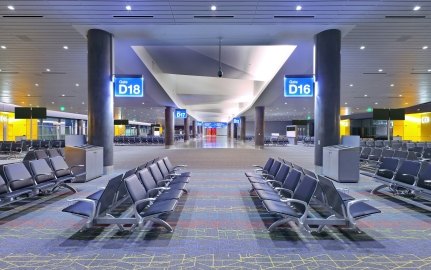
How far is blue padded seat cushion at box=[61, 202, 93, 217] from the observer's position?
169 inches

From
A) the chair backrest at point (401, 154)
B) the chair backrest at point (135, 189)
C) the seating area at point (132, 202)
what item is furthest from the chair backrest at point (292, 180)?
the chair backrest at point (401, 154)

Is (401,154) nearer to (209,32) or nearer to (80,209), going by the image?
(209,32)

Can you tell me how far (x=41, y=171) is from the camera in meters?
6.79

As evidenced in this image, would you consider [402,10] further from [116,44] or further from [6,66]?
[6,66]

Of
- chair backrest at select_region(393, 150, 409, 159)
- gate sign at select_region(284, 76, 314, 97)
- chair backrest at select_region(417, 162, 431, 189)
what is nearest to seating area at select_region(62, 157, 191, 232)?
chair backrest at select_region(417, 162, 431, 189)

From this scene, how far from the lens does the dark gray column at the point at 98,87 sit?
404 inches

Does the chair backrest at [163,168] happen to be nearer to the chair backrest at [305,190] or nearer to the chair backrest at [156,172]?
the chair backrest at [156,172]

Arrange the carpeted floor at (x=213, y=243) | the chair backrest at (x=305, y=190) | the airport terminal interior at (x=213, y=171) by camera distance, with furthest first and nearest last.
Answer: the chair backrest at (x=305, y=190), the airport terminal interior at (x=213, y=171), the carpeted floor at (x=213, y=243)

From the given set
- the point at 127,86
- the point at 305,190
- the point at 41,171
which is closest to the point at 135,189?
the point at 305,190

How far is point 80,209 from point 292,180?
3.34 m

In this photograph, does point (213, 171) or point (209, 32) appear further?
A: point (213, 171)

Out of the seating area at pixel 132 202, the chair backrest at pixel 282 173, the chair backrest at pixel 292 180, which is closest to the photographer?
the seating area at pixel 132 202

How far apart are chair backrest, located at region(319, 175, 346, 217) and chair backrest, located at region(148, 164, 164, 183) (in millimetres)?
3026

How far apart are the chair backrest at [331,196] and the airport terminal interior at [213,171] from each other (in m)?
0.03
